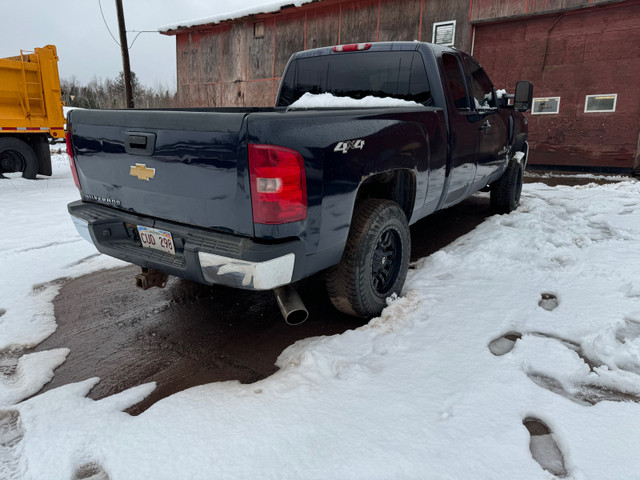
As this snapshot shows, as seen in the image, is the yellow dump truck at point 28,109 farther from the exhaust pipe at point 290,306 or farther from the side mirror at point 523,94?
the side mirror at point 523,94

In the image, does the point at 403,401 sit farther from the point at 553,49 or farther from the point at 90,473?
the point at 553,49

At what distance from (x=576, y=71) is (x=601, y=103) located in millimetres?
932

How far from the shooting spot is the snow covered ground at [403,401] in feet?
5.73

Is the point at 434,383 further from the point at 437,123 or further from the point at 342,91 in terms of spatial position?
the point at 342,91

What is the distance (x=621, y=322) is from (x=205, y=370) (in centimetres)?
258

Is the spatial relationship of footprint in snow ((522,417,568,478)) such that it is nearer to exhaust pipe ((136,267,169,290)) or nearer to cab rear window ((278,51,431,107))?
exhaust pipe ((136,267,169,290))

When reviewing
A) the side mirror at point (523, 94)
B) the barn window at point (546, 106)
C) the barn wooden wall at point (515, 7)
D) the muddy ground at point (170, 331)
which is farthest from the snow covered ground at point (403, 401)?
the barn wooden wall at point (515, 7)

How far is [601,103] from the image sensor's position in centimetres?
987

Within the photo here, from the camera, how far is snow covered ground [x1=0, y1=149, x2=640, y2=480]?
5.73ft

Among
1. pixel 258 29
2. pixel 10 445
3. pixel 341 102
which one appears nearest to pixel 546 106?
pixel 341 102

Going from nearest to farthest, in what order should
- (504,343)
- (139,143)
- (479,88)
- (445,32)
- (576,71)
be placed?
(139,143) < (504,343) < (479,88) < (576,71) < (445,32)

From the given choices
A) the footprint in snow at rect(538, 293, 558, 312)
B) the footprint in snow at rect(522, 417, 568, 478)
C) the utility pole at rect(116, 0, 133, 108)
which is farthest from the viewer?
the utility pole at rect(116, 0, 133, 108)

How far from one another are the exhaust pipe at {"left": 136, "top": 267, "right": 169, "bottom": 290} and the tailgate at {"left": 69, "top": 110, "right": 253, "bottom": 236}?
0.40 metres

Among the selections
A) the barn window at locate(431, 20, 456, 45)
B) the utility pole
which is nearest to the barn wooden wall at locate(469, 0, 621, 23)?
the barn window at locate(431, 20, 456, 45)
